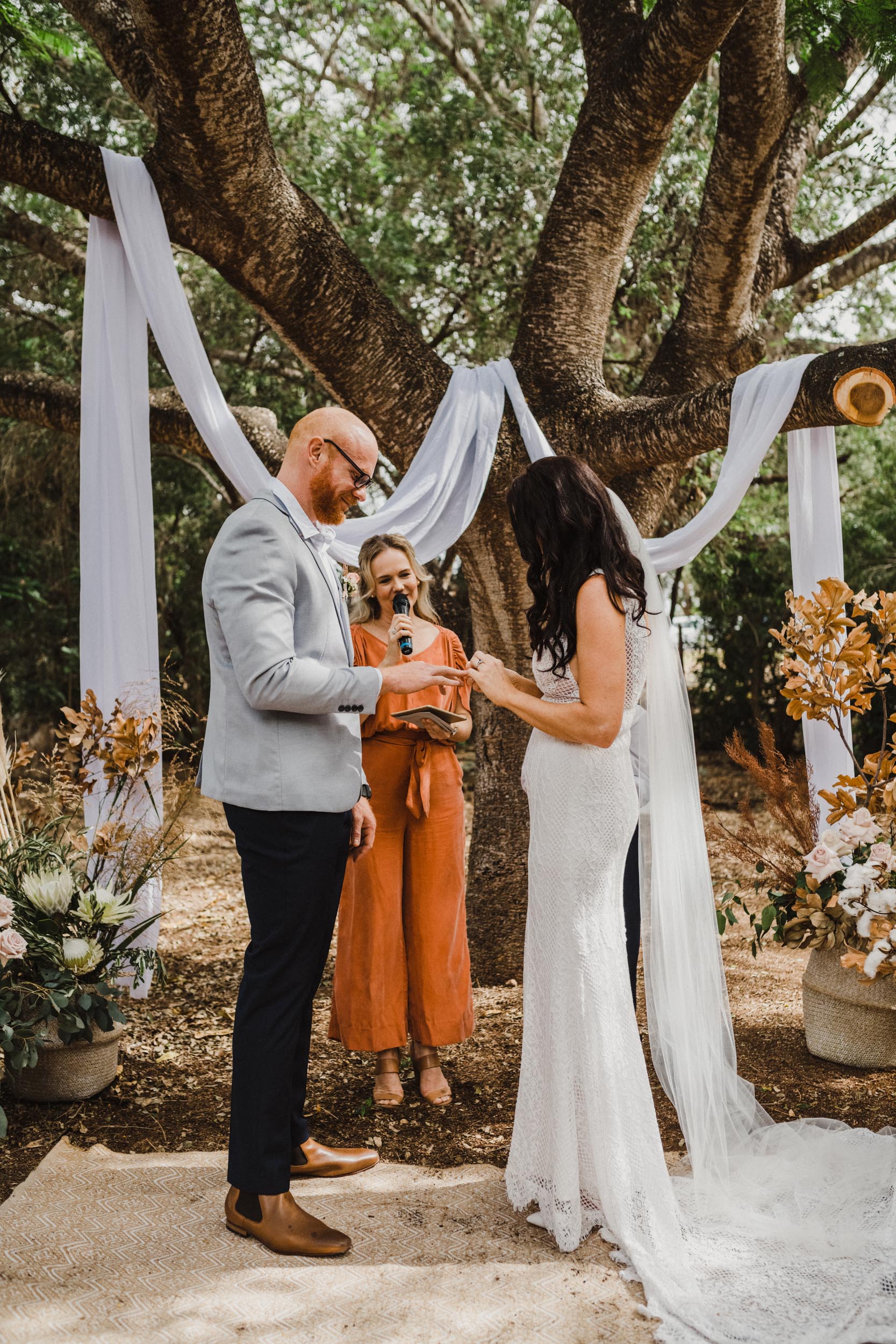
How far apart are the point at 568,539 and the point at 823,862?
1.59m

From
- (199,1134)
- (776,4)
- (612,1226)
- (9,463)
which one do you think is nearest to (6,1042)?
(199,1134)

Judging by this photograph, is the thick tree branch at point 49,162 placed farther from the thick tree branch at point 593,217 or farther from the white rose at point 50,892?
the white rose at point 50,892

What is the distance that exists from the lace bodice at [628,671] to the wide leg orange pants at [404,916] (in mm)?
938

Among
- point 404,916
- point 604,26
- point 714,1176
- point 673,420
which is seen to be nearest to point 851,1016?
point 714,1176

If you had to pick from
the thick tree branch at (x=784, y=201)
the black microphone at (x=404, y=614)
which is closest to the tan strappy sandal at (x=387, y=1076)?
the black microphone at (x=404, y=614)

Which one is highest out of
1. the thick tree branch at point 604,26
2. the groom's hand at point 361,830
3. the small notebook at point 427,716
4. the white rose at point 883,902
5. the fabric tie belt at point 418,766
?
the thick tree branch at point 604,26

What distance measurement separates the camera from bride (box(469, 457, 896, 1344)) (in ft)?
8.27

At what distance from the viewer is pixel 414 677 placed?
8.58 ft

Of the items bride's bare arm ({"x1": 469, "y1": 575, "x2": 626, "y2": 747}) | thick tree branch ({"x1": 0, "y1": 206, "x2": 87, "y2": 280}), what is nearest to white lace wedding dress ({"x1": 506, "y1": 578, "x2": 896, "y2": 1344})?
bride's bare arm ({"x1": 469, "y1": 575, "x2": 626, "y2": 747})

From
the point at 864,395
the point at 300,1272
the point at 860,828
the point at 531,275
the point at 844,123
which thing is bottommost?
the point at 300,1272

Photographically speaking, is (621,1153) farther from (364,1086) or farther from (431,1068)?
(364,1086)

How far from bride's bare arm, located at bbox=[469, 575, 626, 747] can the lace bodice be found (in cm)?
8

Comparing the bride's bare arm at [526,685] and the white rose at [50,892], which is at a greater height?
the bride's bare arm at [526,685]

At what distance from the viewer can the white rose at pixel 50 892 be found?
3.60m
